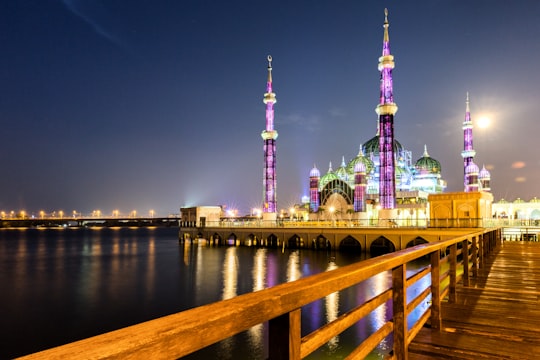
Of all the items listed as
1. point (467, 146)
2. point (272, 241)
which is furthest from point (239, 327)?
point (467, 146)

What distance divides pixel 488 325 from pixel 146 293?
73.3ft

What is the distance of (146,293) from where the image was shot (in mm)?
24484

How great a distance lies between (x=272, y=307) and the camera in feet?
6.02

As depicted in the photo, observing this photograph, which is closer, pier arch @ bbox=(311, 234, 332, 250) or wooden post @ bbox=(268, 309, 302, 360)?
wooden post @ bbox=(268, 309, 302, 360)

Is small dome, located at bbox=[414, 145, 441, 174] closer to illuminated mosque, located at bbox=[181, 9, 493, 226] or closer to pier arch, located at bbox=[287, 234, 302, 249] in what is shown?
illuminated mosque, located at bbox=[181, 9, 493, 226]

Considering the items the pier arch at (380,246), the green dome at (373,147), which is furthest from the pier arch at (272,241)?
the green dome at (373,147)

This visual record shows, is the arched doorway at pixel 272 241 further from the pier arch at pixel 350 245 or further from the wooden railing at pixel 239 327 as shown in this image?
the wooden railing at pixel 239 327

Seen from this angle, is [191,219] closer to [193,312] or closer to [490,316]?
[490,316]

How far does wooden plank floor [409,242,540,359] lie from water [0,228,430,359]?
5.33 m

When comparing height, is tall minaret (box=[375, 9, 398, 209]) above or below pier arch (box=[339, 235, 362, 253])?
above

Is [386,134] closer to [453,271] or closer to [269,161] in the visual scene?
[269,161]

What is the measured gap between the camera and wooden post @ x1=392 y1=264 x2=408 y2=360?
3.79 m

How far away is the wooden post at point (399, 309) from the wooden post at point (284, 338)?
6.88 feet

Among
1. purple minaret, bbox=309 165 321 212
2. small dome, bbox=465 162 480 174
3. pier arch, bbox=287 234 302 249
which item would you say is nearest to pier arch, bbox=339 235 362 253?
pier arch, bbox=287 234 302 249
